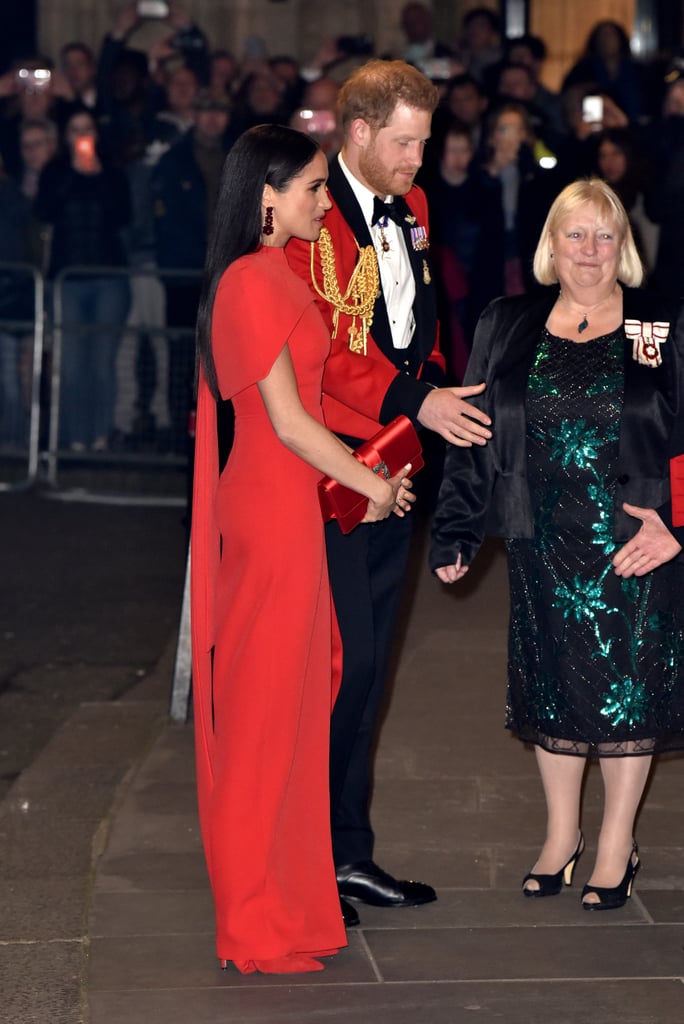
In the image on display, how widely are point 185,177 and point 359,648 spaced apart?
27.9ft

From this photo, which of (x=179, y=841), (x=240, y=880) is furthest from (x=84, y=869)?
(x=240, y=880)

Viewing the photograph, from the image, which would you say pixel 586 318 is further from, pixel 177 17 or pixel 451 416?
pixel 177 17

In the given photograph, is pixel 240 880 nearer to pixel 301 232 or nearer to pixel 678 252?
pixel 301 232

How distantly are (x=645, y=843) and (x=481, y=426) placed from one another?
1516 millimetres

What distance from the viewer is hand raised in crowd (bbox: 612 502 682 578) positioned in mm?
4973

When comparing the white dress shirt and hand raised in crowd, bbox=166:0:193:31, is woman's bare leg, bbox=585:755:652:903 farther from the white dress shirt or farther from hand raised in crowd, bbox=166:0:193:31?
hand raised in crowd, bbox=166:0:193:31

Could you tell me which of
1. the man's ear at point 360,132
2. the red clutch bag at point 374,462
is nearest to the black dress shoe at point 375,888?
the red clutch bag at point 374,462

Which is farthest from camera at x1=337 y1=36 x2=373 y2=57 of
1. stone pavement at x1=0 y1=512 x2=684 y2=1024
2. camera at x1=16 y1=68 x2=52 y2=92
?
stone pavement at x1=0 y1=512 x2=684 y2=1024

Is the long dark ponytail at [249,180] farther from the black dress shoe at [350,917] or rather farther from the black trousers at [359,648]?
the black dress shoe at [350,917]

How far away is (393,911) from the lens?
16.6 feet

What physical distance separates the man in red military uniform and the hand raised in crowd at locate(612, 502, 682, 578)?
1.59 ft

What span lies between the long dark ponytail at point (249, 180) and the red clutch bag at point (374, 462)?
1.83 ft

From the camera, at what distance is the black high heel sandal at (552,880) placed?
5.18 m

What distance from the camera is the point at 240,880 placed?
4.57 meters
